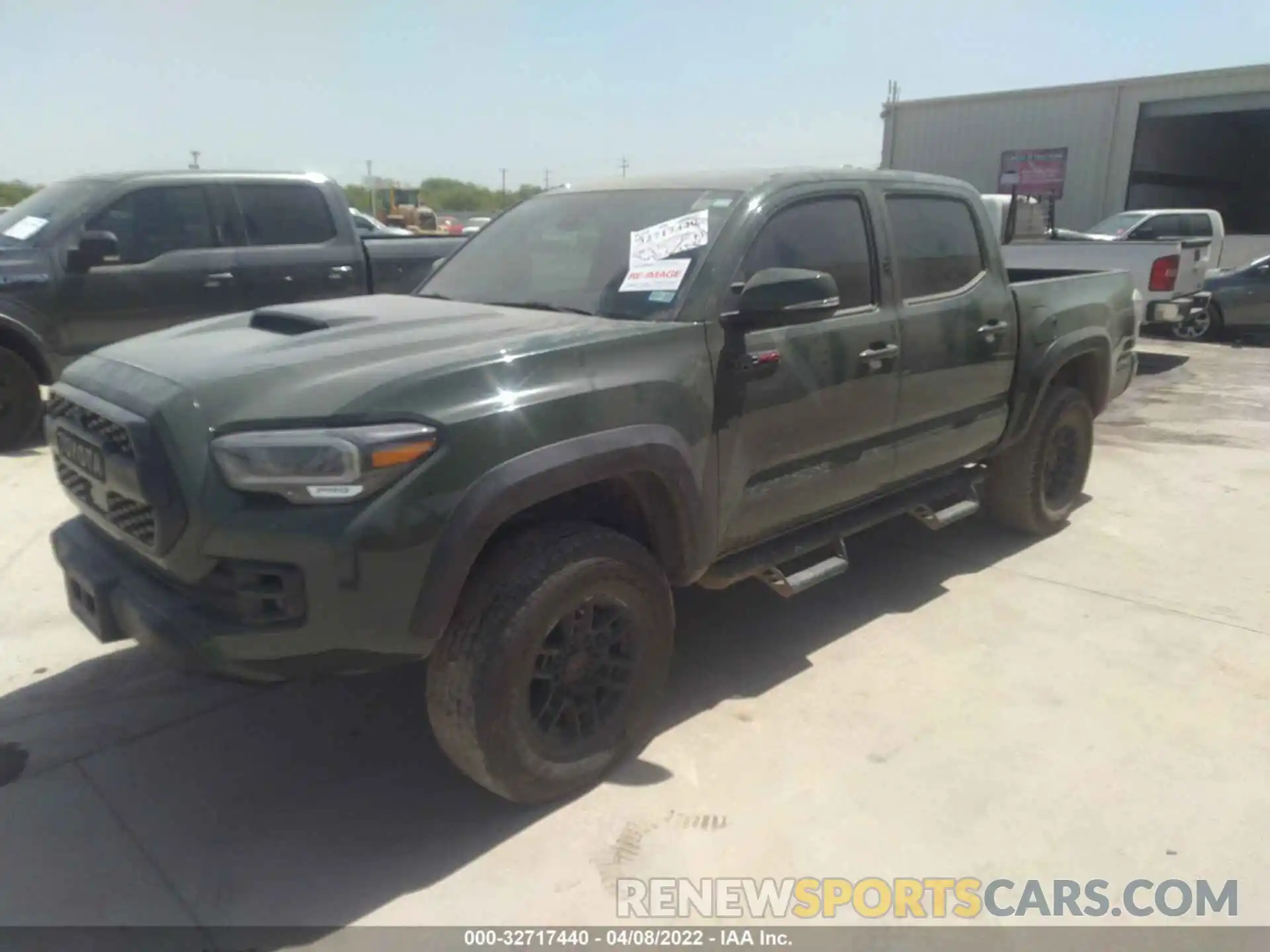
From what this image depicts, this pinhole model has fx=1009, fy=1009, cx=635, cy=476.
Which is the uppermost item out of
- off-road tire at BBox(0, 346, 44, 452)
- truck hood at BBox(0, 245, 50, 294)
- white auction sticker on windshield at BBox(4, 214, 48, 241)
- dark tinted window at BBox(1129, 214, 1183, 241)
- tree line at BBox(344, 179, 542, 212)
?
white auction sticker on windshield at BBox(4, 214, 48, 241)

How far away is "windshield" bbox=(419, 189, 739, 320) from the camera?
11.0ft

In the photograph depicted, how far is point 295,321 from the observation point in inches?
128

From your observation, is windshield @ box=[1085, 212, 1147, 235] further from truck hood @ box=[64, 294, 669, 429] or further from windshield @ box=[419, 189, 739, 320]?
truck hood @ box=[64, 294, 669, 429]

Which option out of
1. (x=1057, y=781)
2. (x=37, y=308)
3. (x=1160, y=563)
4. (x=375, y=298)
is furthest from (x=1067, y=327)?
(x=37, y=308)

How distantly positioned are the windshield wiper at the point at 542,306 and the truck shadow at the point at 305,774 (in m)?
1.44

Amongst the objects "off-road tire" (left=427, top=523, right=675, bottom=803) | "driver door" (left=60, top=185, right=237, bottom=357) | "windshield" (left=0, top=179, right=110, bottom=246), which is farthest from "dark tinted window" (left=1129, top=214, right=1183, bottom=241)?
"off-road tire" (left=427, top=523, right=675, bottom=803)

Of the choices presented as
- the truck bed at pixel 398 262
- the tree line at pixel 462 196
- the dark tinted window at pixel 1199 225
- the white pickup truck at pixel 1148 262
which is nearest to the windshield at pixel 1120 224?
the dark tinted window at pixel 1199 225

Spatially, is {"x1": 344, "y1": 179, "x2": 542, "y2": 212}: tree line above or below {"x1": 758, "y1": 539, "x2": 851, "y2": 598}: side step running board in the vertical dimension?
below

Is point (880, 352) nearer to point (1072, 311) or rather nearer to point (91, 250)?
point (1072, 311)

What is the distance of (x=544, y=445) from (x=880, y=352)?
1.69 metres

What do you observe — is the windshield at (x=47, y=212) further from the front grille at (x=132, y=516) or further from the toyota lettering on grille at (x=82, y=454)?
the front grille at (x=132, y=516)

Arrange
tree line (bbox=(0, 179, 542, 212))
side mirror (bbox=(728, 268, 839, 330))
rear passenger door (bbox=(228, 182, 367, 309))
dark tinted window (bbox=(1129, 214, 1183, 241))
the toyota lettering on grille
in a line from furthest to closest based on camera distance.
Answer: tree line (bbox=(0, 179, 542, 212)) → dark tinted window (bbox=(1129, 214, 1183, 241)) → rear passenger door (bbox=(228, 182, 367, 309)) → side mirror (bbox=(728, 268, 839, 330)) → the toyota lettering on grille

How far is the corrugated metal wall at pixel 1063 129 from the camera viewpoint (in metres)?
22.5

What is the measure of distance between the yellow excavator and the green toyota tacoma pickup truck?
1139 centimetres
